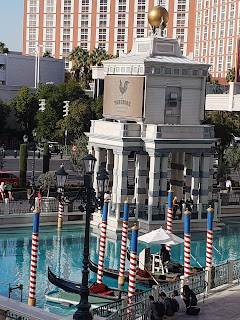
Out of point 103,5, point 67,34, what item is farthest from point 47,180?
point 67,34

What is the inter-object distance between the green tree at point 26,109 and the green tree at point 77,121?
26.4ft

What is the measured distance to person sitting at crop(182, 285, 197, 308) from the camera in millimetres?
28328

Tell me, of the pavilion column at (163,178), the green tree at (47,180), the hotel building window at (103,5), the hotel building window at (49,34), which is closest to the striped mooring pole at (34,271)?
the pavilion column at (163,178)

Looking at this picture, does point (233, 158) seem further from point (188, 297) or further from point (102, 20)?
point (102, 20)

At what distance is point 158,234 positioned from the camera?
36312 millimetres

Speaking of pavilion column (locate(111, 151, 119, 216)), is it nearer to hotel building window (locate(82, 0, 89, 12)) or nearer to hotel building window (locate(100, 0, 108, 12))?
hotel building window (locate(100, 0, 108, 12))

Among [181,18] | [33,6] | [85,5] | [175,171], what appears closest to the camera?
[175,171]

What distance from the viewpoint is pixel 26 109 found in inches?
3629

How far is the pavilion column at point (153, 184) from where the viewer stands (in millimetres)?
47594

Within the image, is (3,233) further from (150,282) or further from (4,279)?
(150,282)

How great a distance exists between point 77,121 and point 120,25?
65.0 metres

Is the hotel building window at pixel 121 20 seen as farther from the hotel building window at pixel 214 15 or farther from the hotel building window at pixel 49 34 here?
the hotel building window at pixel 214 15

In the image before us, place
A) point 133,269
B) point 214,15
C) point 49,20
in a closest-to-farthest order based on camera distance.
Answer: point 133,269 < point 214,15 < point 49,20

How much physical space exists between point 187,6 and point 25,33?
1313 inches
